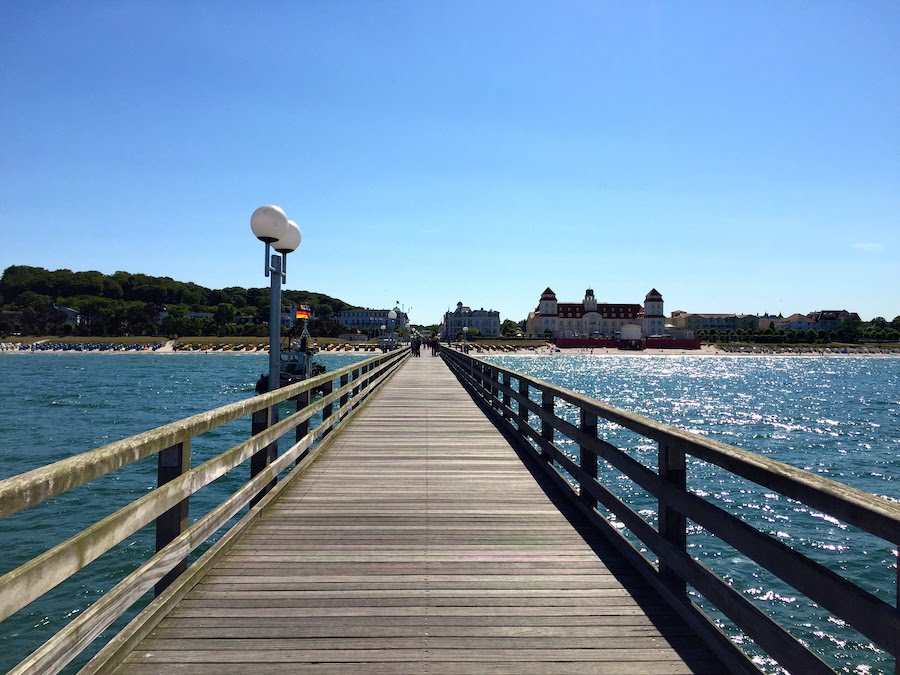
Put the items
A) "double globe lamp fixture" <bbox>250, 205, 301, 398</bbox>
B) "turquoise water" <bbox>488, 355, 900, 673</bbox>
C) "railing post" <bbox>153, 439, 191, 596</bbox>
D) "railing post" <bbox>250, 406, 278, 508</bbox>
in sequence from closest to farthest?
1. "railing post" <bbox>153, 439, 191, 596</bbox>
2. "railing post" <bbox>250, 406, 278, 508</bbox>
3. "turquoise water" <bbox>488, 355, 900, 673</bbox>
4. "double globe lamp fixture" <bbox>250, 205, 301, 398</bbox>

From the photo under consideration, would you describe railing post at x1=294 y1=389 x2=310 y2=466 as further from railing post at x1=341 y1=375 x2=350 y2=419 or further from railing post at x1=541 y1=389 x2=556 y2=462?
railing post at x1=341 y1=375 x2=350 y2=419

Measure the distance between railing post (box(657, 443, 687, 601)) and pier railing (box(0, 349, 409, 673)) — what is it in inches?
113

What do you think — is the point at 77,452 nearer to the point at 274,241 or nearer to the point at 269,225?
the point at 274,241

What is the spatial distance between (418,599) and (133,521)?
5.82ft

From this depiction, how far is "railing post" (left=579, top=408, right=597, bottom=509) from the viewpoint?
17.2 feet

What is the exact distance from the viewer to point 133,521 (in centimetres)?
275

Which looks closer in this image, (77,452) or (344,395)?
(344,395)

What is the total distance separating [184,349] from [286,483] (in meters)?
141

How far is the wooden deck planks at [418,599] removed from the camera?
292cm

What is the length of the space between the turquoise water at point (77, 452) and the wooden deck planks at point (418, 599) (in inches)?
151

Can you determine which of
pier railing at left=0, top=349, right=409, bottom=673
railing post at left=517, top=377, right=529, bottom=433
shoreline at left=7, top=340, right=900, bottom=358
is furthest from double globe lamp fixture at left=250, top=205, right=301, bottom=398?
shoreline at left=7, top=340, right=900, bottom=358

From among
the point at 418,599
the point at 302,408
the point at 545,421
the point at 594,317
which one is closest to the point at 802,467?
the point at 545,421

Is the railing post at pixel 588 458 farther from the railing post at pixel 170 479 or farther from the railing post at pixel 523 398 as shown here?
the railing post at pixel 170 479

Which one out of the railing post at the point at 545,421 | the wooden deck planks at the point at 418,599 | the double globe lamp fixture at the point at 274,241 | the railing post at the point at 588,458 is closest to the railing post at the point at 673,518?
the wooden deck planks at the point at 418,599
